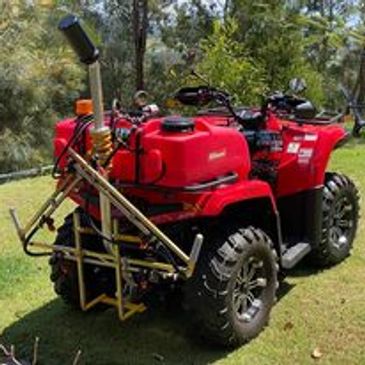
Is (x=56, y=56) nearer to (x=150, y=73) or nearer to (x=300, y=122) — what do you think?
(x=150, y=73)

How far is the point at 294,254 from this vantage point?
14.4 feet

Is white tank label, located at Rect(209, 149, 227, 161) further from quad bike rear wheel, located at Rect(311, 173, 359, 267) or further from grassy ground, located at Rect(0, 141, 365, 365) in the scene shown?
quad bike rear wheel, located at Rect(311, 173, 359, 267)

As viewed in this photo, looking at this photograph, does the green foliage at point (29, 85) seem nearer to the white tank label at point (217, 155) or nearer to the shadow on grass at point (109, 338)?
the shadow on grass at point (109, 338)

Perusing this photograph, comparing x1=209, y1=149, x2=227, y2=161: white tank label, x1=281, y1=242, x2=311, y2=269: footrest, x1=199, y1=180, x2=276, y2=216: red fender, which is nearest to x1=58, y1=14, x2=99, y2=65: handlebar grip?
x1=209, y1=149, x2=227, y2=161: white tank label

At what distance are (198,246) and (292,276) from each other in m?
1.82

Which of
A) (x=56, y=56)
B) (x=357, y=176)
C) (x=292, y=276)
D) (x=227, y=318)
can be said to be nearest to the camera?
(x=227, y=318)

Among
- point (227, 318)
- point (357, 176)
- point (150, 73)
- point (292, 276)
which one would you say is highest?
point (227, 318)

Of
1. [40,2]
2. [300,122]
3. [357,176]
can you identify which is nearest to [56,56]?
[40,2]

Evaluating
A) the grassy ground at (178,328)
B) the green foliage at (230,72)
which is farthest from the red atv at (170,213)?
the green foliage at (230,72)

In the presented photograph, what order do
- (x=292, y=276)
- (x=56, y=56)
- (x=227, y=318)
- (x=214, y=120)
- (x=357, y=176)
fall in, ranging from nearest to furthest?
1. (x=227, y=318)
2. (x=214, y=120)
3. (x=292, y=276)
4. (x=357, y=176)
5. (x=56, y=56)

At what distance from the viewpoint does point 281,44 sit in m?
13.6

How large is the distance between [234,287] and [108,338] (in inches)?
33.9

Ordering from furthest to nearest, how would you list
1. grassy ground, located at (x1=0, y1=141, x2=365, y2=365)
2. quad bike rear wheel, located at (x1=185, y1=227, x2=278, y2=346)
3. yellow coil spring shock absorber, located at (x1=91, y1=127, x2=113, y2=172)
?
grassy ground, located at (x1=0, y1=141, x2=365, y2=365) < quad bike rear wheel, located at (x1=185, y1=227, x2=278, y2=346) < yellow coil spring shock absorber, located at (x1=91, y1=127, x2=113, y2=172)

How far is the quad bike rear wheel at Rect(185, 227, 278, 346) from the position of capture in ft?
11.9
